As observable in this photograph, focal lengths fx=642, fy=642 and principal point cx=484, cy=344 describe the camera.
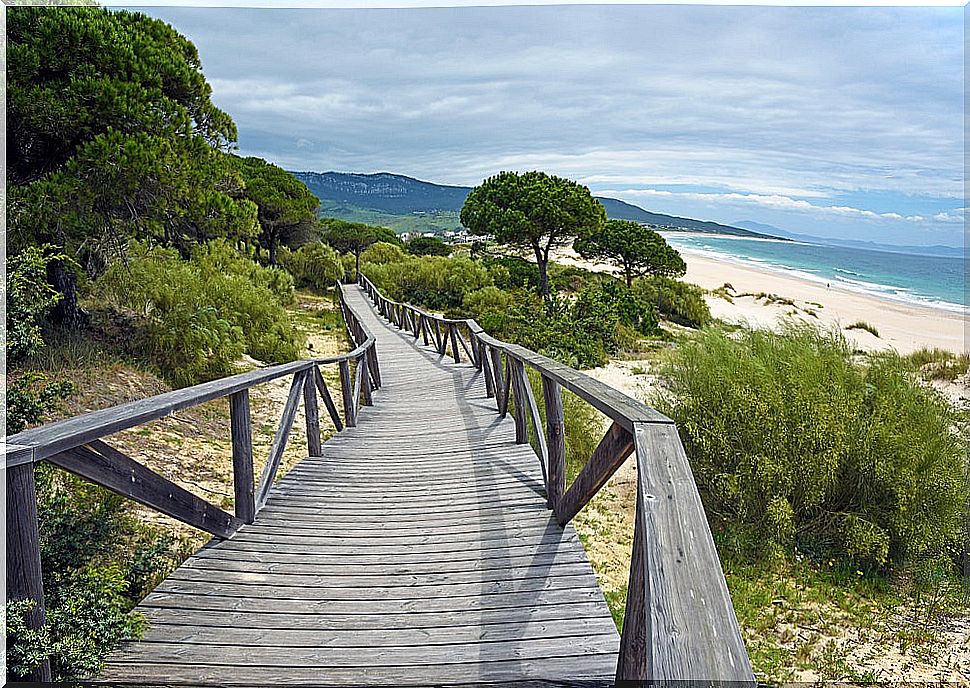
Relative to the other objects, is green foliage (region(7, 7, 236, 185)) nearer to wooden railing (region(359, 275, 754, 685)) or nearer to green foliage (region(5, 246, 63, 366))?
A: green foliage (region(5, 246, 63, 366))

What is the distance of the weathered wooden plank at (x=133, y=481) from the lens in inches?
75.4

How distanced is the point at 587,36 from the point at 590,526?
704 centimetres

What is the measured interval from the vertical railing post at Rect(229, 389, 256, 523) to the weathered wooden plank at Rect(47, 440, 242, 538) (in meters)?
0.30

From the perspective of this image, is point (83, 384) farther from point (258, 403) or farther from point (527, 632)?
point (527, 632)

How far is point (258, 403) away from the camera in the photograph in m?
7.46

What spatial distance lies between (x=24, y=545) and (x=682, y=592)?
161cm

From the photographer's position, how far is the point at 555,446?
344 cm

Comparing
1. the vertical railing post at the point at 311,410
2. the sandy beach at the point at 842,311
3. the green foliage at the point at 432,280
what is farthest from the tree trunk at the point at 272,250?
the vertical railing post at the point at 311,410

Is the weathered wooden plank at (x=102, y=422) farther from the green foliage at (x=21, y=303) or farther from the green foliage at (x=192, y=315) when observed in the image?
the green foliage at (x=192, y=315)

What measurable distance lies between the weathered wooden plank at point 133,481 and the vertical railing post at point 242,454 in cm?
30

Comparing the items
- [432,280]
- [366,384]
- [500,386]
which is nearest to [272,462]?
[500,386]

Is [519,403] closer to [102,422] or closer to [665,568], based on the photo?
[102,422]

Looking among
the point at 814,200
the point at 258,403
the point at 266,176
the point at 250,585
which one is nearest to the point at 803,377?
the point at 250,585

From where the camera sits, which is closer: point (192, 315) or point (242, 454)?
point (242, 454)
